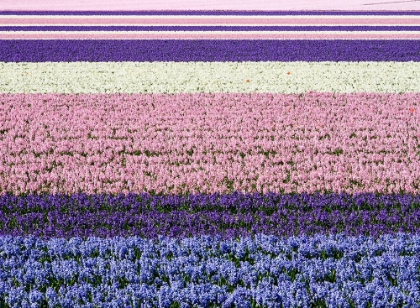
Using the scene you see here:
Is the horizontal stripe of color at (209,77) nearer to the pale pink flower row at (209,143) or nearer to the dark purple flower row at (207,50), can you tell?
the dark purple flower row at (207,50)

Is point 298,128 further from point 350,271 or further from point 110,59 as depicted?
point 110,59
